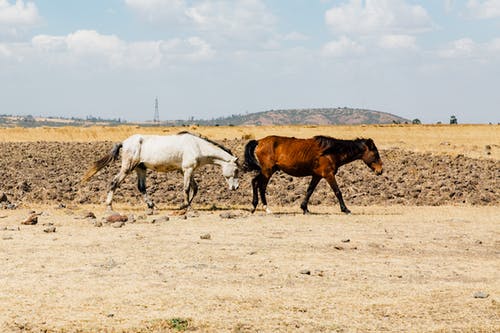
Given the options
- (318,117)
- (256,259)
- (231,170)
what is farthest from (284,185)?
(318,117)

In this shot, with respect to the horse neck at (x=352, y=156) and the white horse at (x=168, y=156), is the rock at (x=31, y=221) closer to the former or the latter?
the white horse at (x=168, y=156)

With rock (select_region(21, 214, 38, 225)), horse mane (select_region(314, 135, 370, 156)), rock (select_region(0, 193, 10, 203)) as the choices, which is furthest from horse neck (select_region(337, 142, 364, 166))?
rock (select_region(0, 193, 10, 203))

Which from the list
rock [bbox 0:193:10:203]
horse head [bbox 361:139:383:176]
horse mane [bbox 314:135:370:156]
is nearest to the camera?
horse mane [bbox 314:135:370:156]

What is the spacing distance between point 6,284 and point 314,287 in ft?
12.8

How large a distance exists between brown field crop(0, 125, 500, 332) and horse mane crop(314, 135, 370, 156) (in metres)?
1.51

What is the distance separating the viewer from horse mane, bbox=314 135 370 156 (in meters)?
17.7

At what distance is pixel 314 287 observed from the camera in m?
9.57

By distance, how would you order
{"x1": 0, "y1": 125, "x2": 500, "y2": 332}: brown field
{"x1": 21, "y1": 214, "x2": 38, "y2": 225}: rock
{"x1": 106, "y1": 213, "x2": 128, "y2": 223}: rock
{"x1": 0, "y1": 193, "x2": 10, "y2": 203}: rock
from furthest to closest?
1. {"x1": 0, "y1": 193, "x2": 10, "y2": 203}: rock
2. {"x1": 106, "y1": 213, "x2": 128, "y2": 223}: rock
3. {"x1": 21, "y1": 214, "x2": 38, "y2": 225}: rock
4. {"x1": 0, "y1": 125, "x2": 500, "y2": 332}: brown field

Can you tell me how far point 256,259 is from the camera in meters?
11.4

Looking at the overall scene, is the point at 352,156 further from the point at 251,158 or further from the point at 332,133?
the point at 332,133

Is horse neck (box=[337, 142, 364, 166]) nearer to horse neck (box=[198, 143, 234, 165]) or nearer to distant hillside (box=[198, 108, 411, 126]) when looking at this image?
horse neck (box=[198, 143, 234, 165])

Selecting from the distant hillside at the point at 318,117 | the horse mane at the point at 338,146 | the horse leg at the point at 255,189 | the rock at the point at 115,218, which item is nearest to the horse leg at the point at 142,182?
the horse leg at the point at 255,189

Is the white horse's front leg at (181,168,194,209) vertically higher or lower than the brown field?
higher

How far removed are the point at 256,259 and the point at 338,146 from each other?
7041 mm
